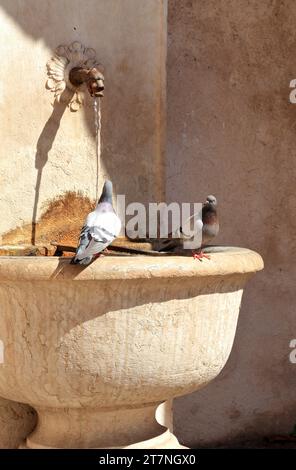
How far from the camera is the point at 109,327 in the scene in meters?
2.89

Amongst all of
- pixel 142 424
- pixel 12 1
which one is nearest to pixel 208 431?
pixel 142 424

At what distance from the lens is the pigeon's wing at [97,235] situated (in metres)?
2.80

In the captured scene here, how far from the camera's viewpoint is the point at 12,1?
354 centimetres

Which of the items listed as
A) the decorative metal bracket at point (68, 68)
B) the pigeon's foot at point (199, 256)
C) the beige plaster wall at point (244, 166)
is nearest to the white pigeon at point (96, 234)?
the pigeon's foot at point (199, 256)

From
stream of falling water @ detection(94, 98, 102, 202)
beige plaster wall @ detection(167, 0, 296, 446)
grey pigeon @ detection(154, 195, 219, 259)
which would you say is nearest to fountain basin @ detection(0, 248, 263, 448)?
grey pigeon @ detection(154, 195, 219, 259)

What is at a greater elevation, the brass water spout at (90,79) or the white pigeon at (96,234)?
the brass water spout at (90,79)

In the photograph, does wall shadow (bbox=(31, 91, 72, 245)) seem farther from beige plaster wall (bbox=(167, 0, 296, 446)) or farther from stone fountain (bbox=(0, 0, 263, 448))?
beige plaster wall (bbox=(167, 0, 296, 446))

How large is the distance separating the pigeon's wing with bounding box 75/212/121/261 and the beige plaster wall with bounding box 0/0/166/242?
701mm

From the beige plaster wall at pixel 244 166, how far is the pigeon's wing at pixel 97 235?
4.92ft

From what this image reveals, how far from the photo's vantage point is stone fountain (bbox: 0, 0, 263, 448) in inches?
112

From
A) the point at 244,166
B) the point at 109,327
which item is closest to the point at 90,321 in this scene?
the point at 109,327

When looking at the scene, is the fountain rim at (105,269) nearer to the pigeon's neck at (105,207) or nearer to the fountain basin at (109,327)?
the fountain basin at (109,327)

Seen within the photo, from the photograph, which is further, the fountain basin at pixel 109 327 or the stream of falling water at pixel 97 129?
the stream of falling water at pixel 97 129

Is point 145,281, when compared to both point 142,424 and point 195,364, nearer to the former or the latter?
point 195,364
